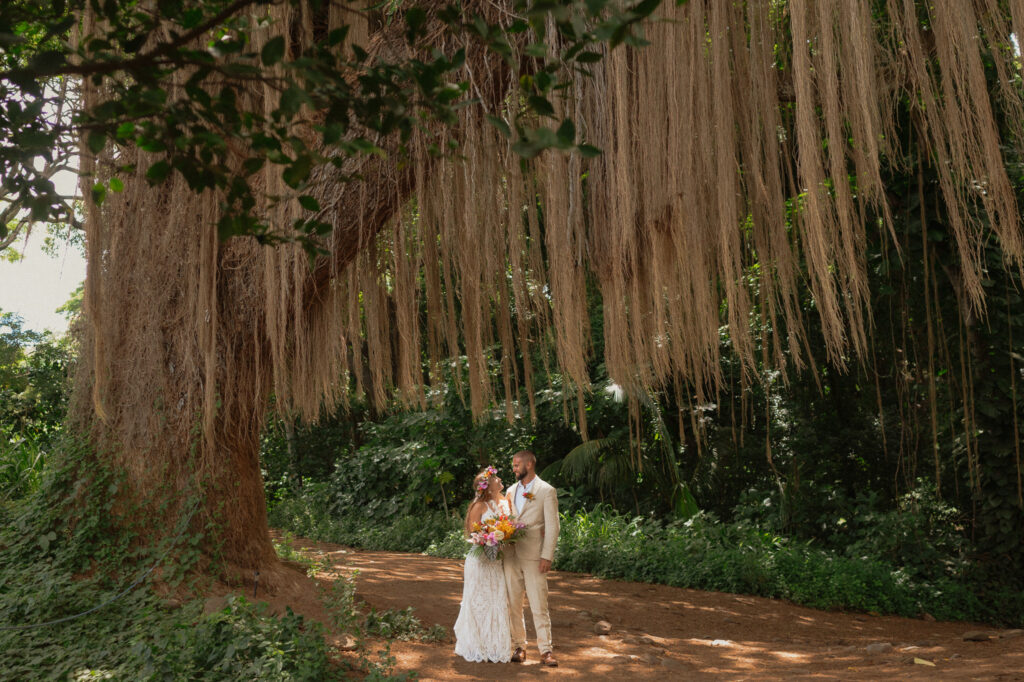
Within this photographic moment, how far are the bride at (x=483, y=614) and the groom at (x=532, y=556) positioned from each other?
107mm

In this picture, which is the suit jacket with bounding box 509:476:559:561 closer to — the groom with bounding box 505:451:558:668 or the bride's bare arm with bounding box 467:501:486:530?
the groom with bounding box 505:451:558:668

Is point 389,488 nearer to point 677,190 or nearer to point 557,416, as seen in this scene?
point 557,416

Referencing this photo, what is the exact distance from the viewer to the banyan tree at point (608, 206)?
2.54m

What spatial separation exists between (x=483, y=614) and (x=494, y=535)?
51cm

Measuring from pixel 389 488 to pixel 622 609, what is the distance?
6503 mm

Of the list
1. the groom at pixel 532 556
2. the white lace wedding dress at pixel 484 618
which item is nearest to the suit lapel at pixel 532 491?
the groom at pixel 532 556

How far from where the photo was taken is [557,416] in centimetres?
1164

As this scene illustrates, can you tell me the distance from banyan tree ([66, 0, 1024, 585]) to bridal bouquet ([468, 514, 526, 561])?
1.48 meters

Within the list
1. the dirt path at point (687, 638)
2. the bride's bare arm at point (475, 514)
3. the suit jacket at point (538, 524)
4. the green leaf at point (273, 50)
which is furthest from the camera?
the bride's bare arm at point (475, 514)

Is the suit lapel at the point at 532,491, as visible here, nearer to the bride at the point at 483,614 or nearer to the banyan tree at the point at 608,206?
the bride at the point at 483,614

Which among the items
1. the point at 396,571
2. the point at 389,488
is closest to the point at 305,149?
the point at 396,571

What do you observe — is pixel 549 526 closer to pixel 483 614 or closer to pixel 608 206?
pixel 483 614

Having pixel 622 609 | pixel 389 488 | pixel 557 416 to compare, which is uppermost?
pixel 557 416

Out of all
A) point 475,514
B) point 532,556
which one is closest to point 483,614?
point 532,556
